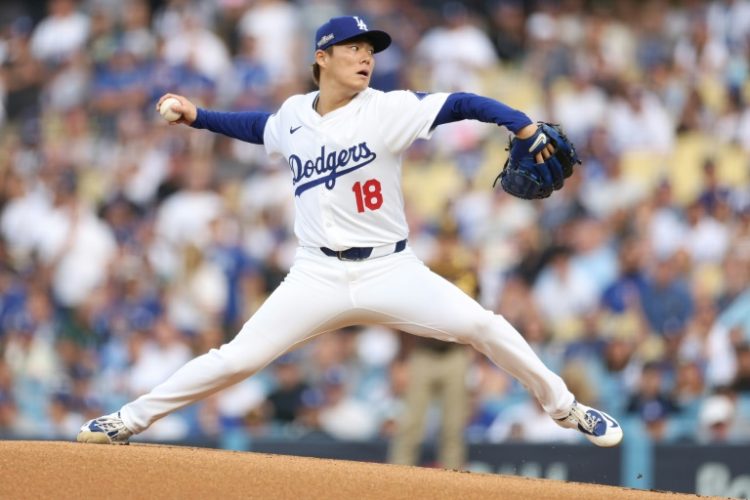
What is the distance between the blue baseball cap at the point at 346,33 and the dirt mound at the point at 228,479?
5.99ft

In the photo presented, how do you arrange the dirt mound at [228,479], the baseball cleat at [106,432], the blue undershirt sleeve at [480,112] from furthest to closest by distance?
1. the baseball cleat at [106,432]
2. the dirt mound at [228,479]
3. the blue undershirt sleeve at [480,112]

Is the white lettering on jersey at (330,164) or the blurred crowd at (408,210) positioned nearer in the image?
the white lettering on jersey at (330,164)

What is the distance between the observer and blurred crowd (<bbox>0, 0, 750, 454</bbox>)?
9.74 metres

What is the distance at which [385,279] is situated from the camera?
562 cm

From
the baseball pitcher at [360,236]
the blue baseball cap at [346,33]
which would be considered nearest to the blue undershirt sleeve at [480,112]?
→ the baseball pitcher at [360,236]

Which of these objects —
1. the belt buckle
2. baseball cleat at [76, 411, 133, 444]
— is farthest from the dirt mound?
the belt buckle

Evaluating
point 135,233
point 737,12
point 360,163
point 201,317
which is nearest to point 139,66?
point 135,233

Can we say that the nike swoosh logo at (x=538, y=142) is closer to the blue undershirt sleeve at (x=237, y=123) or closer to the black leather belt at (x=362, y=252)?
the black leather belt at (x=362, y=252)

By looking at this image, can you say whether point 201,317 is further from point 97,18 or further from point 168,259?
point 97,18

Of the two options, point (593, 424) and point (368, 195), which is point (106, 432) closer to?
point (368, 195)

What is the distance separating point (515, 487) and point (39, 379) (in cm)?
596

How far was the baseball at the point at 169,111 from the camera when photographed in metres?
5.89

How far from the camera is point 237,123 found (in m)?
6.05

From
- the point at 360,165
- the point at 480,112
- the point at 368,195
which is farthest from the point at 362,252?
the point at 480,112
